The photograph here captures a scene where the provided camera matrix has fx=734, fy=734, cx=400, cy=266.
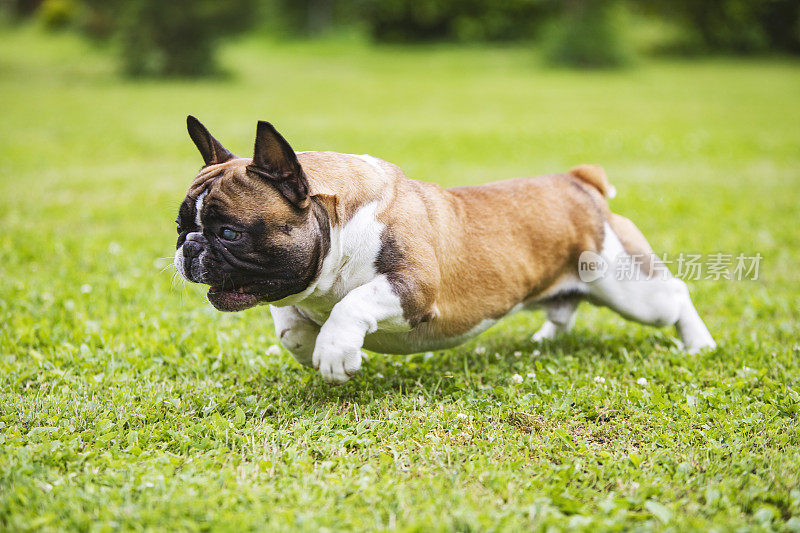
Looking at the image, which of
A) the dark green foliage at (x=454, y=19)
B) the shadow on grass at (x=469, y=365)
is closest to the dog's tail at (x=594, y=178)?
the shadow on grass at (x=469, y=365)

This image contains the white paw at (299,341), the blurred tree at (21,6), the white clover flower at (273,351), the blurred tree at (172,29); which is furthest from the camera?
the blurred tree at (21,6)

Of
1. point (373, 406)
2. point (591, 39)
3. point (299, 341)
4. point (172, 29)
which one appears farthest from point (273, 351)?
point (591, 39)

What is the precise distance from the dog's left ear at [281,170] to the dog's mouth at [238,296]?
451 millimetres

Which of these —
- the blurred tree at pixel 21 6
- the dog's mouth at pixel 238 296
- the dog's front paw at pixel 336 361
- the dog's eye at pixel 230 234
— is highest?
the dog's eye at pixel 230 234

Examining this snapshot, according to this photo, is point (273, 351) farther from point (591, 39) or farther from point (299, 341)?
point (591, 39)

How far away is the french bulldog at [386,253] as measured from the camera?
11.2 ft

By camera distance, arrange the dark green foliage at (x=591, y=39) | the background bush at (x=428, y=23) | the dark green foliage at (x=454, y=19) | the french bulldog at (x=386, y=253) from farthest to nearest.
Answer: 1. the dark green foliage at (x=454, y=19)
2. the dark green foliage at (x=591, y=39)
3. the background bush at (x=428, y=23)
4. the french bulldog at (x=386, y=253)

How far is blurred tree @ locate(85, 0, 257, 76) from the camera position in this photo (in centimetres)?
2352

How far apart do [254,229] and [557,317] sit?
2.40 meters

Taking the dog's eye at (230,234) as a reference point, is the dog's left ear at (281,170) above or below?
above

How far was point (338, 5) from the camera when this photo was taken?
131ft

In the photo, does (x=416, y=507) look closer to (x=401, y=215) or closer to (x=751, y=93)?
(x=401, y=215)

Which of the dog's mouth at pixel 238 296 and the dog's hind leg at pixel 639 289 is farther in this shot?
the dog's hind leg at pixel 639 289

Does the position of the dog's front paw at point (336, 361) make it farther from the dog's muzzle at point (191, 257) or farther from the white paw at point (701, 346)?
the white paw at point (701, 346)
